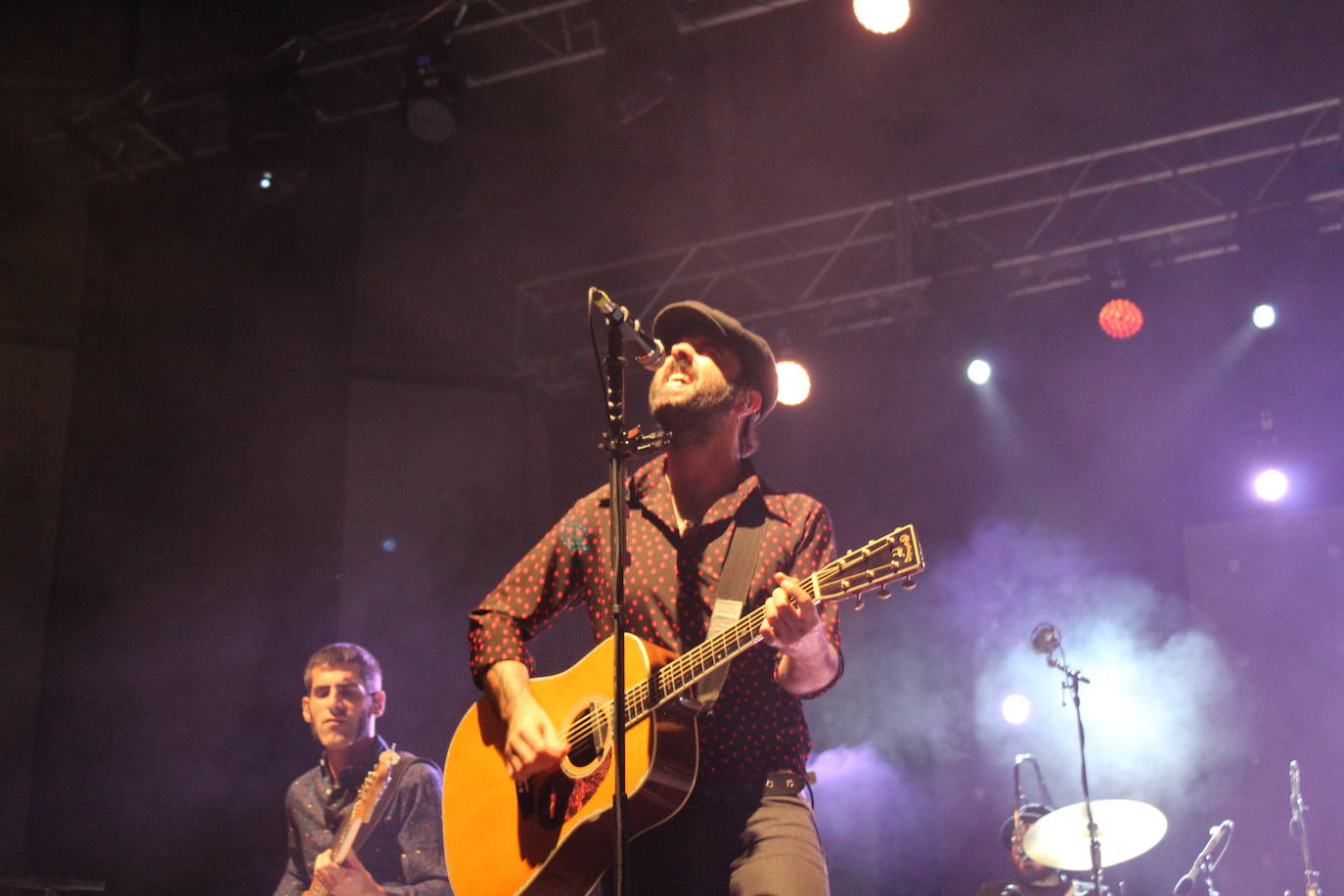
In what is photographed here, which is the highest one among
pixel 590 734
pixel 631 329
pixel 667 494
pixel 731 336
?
pixel 731 336

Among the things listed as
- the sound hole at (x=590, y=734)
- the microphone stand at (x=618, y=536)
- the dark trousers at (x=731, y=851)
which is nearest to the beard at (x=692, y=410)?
the microphone stand at (x=618, y=536)

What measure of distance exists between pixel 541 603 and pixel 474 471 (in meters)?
7.94

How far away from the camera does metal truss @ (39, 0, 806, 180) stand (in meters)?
8.27

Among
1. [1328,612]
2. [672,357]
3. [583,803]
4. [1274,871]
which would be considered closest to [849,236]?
[1328,612]

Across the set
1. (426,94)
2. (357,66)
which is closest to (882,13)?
(426,94)

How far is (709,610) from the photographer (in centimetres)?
315

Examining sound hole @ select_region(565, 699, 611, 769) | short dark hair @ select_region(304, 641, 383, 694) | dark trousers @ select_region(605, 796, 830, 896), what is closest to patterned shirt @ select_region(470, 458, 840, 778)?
dark trousers @ select_region(605, 796, 830, 896)

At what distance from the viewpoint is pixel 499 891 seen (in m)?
3.01

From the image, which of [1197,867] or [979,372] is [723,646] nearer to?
[1197,867]

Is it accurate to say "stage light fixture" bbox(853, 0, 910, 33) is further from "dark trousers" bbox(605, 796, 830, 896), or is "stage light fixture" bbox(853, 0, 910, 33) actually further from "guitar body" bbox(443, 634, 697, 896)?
"dark trousers" bbox(605, 796, 830, 896)

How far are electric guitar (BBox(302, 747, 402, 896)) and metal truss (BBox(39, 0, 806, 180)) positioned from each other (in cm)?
505

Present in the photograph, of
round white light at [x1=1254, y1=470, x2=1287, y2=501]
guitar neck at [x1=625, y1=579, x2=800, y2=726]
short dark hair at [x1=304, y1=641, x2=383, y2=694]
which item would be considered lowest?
guitar neck at [x1=625, y1=579, x2=800, y2=726]

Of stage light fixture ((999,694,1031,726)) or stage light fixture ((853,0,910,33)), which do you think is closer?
stage light fixture ((853,0,910,33))

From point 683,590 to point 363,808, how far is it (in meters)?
3.39
